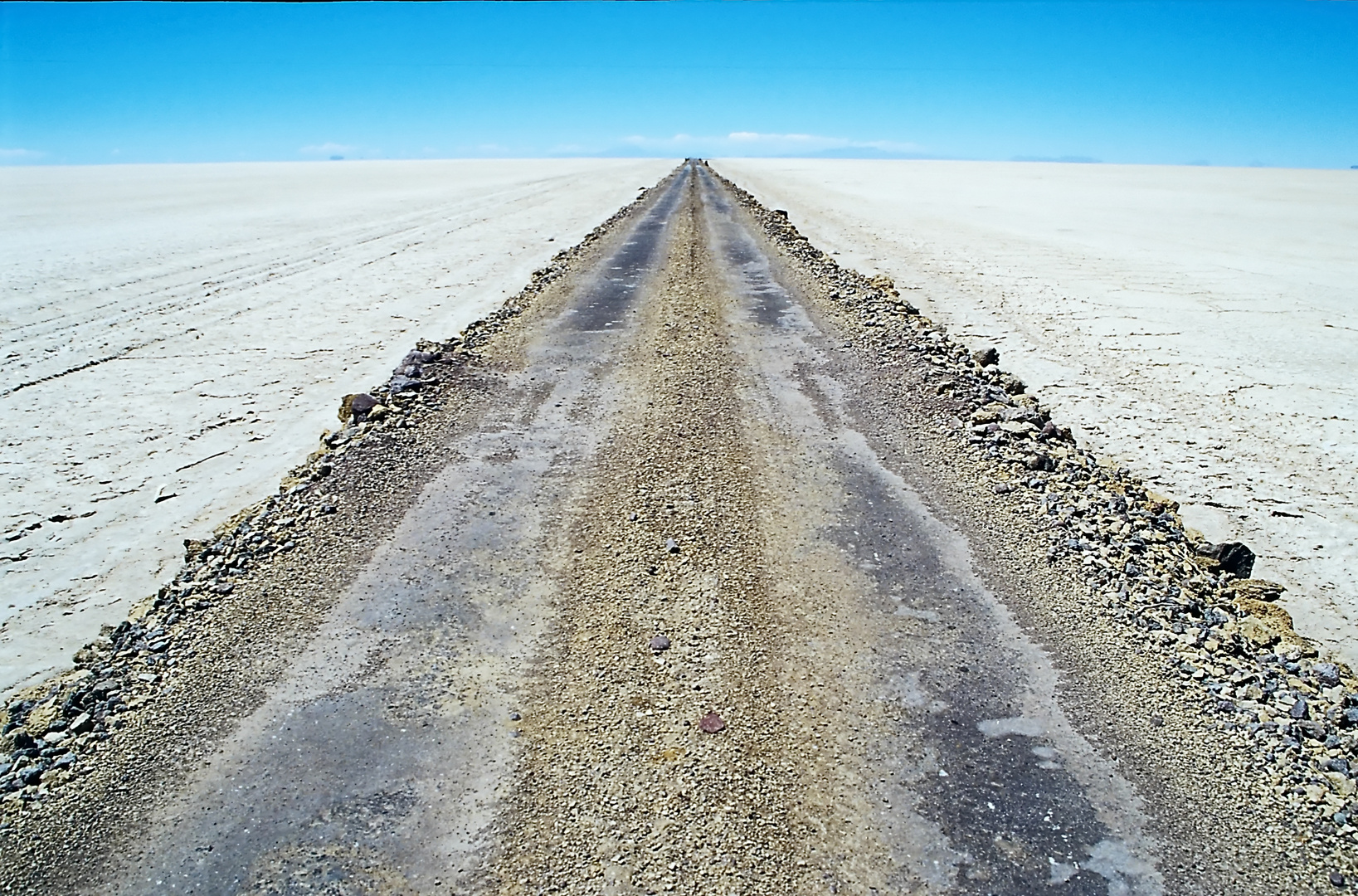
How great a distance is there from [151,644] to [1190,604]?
5.38 m

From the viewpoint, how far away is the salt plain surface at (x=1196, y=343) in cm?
611

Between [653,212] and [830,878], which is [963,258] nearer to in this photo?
[653,212]

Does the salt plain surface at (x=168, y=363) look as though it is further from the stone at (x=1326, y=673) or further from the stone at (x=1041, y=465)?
the stone at (x=1326, y=673)

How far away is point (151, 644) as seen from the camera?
4.11 meters

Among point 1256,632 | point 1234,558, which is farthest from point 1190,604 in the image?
point 1234,558

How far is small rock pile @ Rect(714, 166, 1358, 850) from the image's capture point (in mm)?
3309

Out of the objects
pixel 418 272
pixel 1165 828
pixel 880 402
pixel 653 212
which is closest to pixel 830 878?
pixel 1165 828

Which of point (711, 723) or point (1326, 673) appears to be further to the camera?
point (1326, 673)

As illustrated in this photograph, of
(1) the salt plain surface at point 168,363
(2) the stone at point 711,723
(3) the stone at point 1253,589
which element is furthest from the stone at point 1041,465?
(1) the salt plain surface at point 168,363

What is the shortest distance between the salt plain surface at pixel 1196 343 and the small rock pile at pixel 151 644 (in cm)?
602

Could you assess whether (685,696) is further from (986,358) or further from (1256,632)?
(986,358)

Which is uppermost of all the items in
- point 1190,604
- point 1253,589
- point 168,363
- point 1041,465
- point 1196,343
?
point 1196,343

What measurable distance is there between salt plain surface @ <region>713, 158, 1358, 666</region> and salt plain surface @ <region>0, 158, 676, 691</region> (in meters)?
7.17

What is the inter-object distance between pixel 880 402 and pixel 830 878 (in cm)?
549
